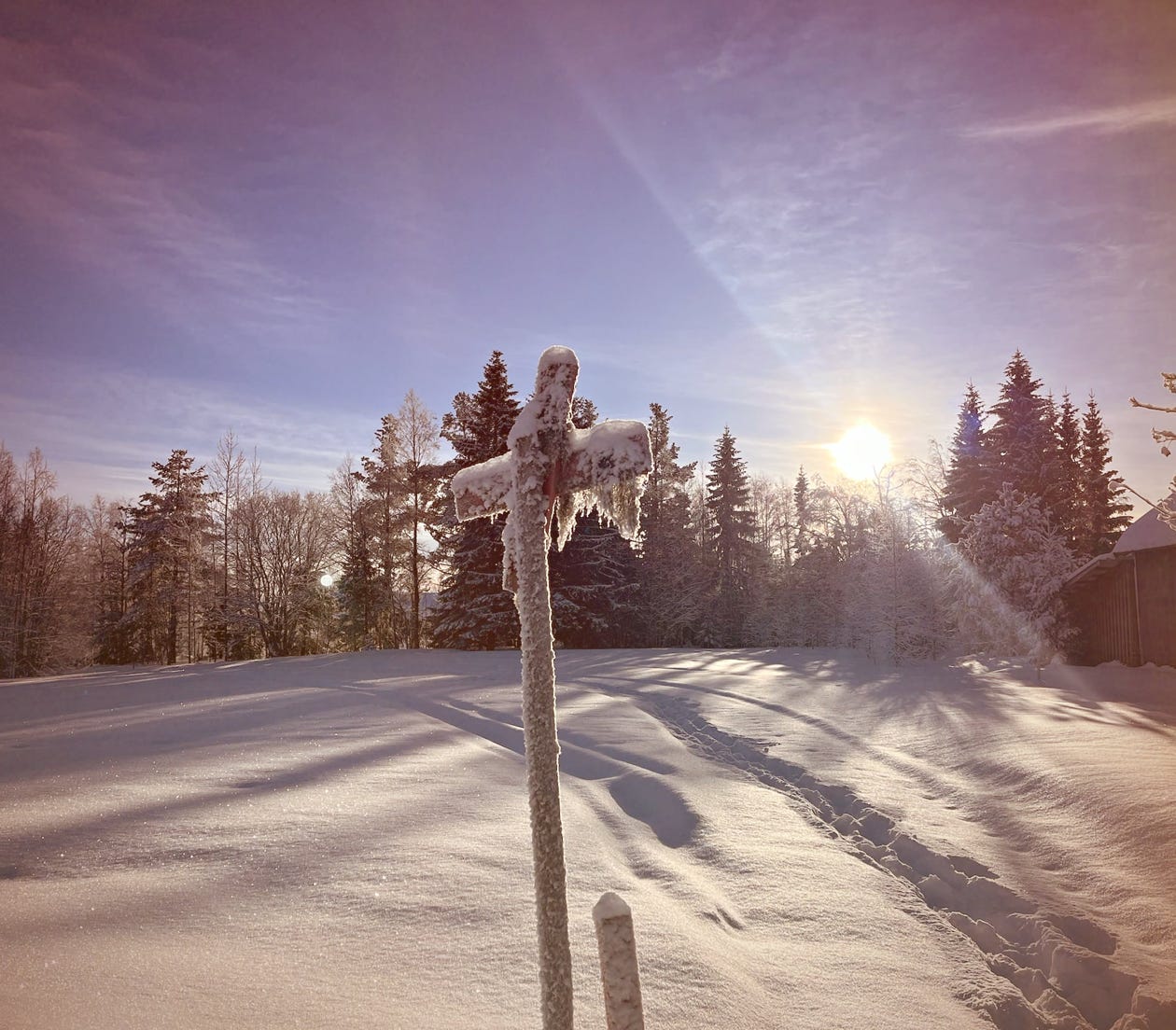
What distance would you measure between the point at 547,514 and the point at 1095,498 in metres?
43.1

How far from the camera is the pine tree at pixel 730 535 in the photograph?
3694 cm

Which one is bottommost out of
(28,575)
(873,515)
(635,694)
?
(635,694)

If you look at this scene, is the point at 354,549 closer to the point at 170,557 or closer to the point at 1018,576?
the point at 170,557

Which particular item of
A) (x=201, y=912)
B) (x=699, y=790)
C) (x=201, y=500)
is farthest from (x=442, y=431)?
(x=201, y=912)

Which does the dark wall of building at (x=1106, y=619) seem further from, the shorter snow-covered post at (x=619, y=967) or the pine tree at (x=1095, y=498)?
the shorter snow-covered post at (x=619, y=967)

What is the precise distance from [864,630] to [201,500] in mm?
31710

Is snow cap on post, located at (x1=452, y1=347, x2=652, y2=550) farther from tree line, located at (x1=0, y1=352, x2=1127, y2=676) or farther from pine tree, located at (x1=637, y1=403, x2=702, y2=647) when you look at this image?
pine tree, located at (x1=637, y1=403, x2=702, y2=647)

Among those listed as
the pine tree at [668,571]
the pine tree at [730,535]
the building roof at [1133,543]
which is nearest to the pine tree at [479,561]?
the pine tree at [668,571]

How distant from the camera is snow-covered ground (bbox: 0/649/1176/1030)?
310 centimetres

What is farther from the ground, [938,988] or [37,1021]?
[37,1021]

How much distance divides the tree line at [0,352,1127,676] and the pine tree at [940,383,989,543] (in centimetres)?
11

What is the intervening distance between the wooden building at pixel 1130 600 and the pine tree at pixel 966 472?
1061 centimetres

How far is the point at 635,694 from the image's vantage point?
46.5 ft

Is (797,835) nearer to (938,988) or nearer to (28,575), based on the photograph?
(938,988)
